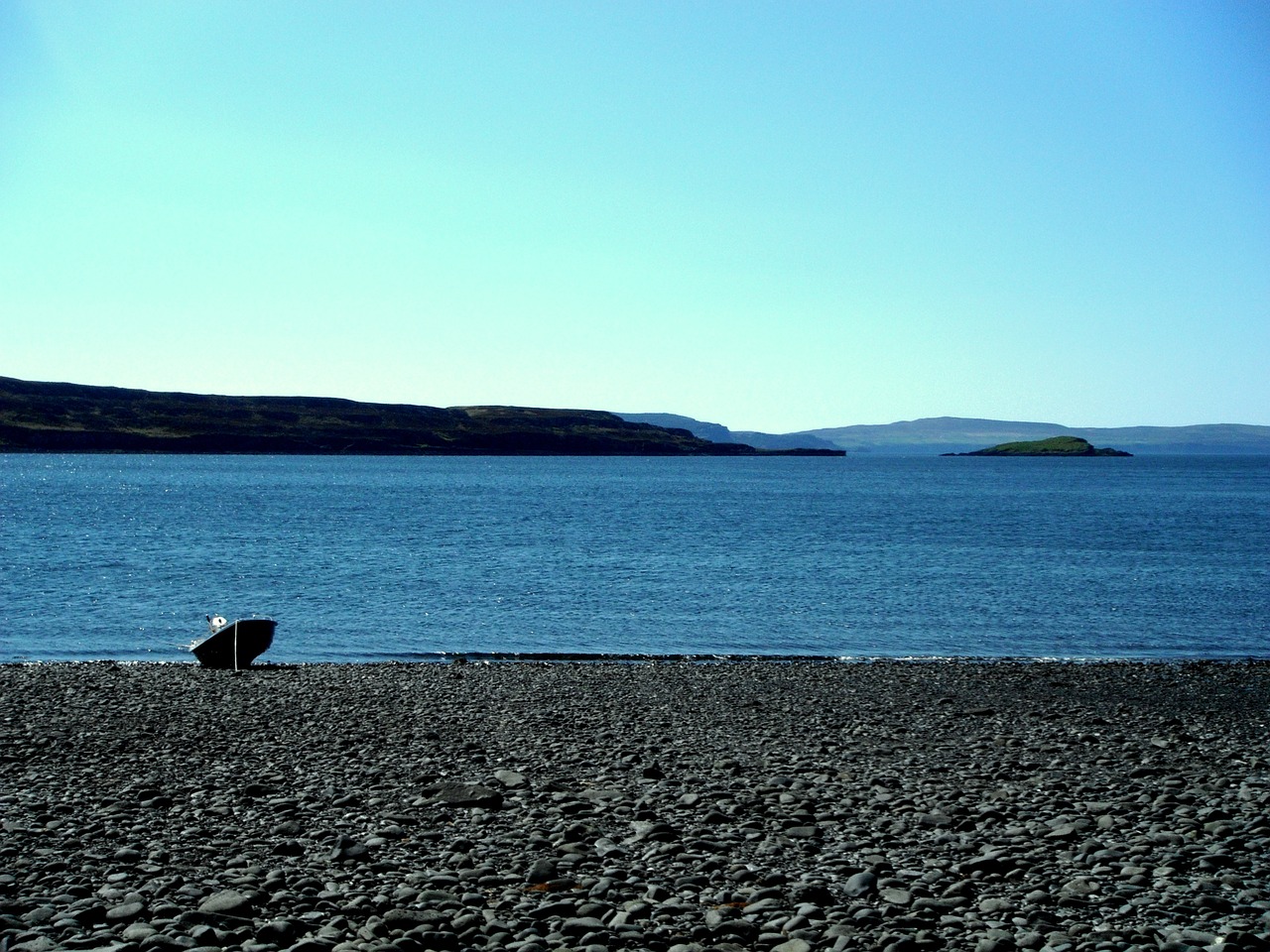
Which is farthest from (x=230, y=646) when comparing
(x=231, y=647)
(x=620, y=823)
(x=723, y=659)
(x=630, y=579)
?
(x=630, y=579)

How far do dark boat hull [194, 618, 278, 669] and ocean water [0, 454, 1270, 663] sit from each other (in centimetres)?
319

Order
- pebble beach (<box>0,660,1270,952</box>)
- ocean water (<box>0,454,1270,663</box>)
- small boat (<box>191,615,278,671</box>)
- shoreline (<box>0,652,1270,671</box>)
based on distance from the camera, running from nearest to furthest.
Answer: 1. pebble beach (<box>0,660,1270,952</box>)
2. small boat (<box>191,615,278,671</box>)
3. shoreline (<box>0,652,1270,671</box>)
4. ocean water (<box>0,454,1270,663</box>)

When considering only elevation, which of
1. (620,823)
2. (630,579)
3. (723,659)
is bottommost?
(630,579)

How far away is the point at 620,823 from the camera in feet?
36.6

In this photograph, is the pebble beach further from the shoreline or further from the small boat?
the shoreline

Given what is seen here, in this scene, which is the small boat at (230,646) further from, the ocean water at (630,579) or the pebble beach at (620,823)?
the pebble beach at (620,823)

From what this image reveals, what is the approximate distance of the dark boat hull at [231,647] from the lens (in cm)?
2467

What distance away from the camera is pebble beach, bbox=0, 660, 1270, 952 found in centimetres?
841

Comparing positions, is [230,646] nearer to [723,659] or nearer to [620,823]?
[723,659]

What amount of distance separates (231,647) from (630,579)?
72.9 ft

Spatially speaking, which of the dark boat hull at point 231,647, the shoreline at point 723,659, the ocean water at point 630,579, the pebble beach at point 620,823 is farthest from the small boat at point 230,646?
the pebble beach at point 620,823

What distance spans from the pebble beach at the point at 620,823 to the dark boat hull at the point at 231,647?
15.9 ft

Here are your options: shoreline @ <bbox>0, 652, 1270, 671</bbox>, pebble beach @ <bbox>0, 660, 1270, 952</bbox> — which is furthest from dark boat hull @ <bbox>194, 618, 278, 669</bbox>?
pebble beach @ <bbox>0, 660, 1270, 952</bbox>

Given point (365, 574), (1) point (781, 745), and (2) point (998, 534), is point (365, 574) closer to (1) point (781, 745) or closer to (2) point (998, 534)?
(1) point (781, 745)
